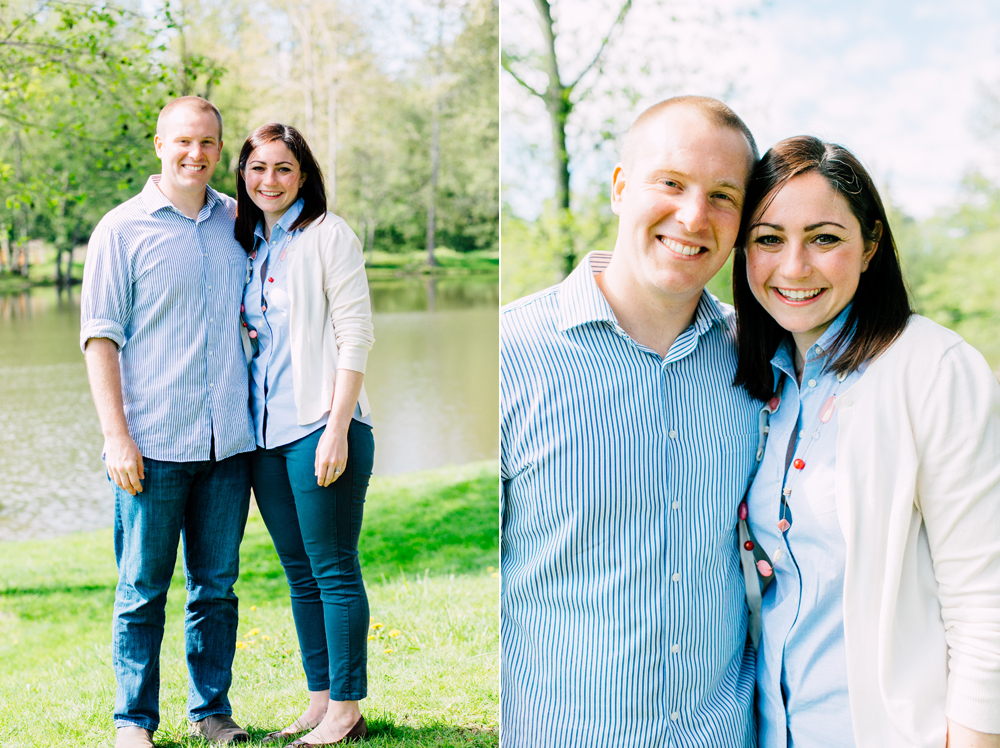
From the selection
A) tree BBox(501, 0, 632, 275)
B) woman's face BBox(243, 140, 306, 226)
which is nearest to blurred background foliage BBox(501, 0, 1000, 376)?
tree BBox(501, 0, 632, 275)

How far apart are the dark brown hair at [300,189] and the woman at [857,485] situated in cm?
114

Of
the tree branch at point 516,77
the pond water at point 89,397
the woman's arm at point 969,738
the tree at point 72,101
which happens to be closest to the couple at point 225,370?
the tree at point 72,101

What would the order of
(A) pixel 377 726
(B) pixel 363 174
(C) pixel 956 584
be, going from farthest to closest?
(B) pixel 363 174
(A) pixel 377 726
(C) pixel 956 584

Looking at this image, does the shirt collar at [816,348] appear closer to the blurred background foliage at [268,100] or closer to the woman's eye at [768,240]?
the woman's eye at [768,240]

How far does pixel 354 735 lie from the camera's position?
7.78 ft

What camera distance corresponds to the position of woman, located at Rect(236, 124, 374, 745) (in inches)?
83.7

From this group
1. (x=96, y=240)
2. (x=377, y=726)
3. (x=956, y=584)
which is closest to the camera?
(x=956, y=584)

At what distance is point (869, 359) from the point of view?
4.75 feet

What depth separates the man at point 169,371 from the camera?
6.90 feet

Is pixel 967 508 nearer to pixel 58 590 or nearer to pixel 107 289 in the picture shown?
pixel 107 289

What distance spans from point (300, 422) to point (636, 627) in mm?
1067

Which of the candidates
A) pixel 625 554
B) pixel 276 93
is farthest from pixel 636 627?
pixel 276 93

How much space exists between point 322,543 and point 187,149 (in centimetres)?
111

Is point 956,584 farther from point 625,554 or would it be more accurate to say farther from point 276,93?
point 276,93
